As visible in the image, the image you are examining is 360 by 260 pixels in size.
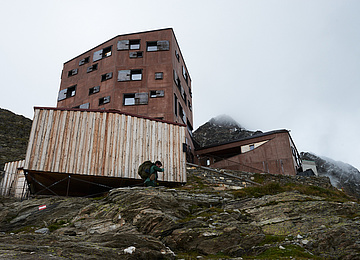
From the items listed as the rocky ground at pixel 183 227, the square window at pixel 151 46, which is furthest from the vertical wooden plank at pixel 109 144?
the square window at pixel 151 46

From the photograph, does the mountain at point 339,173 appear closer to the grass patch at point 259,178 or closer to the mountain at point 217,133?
the mountain at point 217,133

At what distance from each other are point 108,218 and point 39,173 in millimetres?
6967

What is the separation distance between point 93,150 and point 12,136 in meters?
28.6

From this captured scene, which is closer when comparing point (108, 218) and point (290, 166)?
point (108, 218)

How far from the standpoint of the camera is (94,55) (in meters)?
33.5

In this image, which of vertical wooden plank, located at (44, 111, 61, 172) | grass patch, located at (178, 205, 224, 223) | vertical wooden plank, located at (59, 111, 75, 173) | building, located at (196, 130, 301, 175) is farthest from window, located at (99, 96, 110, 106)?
grass patch, located at (178, 205, 224, 223)

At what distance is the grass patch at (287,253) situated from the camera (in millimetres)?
7094

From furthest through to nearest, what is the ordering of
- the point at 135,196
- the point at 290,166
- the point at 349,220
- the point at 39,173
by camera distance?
1. the point at 290,166
2. the point at 39,173
3. the point at 135,196
4. the point at 349,220

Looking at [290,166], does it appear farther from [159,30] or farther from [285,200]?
[159,30]

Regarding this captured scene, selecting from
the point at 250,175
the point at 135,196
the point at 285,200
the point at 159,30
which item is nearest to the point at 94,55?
the point at 159,30

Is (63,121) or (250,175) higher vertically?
(63,121)

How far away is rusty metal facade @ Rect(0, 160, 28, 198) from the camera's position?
21.1 metres

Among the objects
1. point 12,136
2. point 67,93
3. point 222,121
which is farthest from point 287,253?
point 222,121

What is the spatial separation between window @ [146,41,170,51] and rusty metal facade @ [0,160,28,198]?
679 inches
